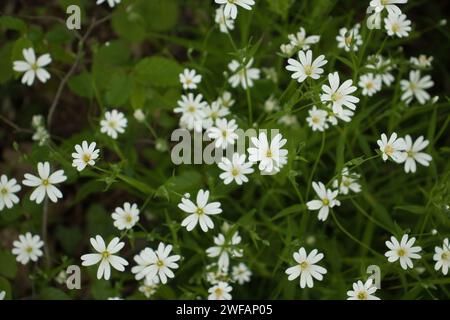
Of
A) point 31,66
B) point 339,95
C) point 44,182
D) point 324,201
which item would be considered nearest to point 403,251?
point 324,201

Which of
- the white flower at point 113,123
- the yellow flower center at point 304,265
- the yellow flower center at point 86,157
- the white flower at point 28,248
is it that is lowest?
the yellow flower center at point 304,265

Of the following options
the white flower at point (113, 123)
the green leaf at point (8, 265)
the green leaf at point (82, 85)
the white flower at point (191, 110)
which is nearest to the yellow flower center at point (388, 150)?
the white flower at point (191, 110)

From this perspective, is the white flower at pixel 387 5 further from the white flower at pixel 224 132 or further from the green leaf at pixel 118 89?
the green leaf at pixel 118 89

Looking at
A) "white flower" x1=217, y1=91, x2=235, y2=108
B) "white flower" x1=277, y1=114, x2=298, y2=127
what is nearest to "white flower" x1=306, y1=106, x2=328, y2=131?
"white flower" x1=277, y1=114, x2=298, y2=127
